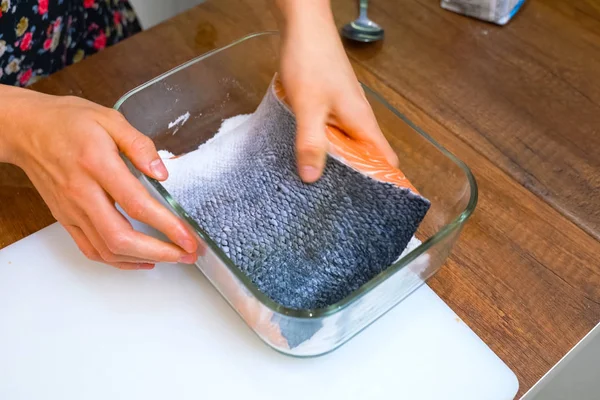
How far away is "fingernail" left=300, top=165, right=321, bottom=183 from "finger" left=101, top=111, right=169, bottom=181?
0.39 ft

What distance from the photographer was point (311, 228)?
19.8 inches

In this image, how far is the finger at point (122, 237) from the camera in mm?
495

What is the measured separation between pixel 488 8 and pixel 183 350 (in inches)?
24.4

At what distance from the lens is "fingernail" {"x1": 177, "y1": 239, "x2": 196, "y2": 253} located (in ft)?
1.60

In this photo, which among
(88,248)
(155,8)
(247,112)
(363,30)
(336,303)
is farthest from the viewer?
(155,8)

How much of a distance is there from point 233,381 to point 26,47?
54 centimetres

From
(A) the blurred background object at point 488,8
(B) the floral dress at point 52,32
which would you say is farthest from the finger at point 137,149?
(A) the blurred background object at point 488,8

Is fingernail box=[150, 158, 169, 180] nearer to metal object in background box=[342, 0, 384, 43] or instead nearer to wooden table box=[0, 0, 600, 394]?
wooden table box=[0, 0, 600, 394]

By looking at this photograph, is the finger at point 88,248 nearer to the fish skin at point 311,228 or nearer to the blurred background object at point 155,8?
the fish skin at point 311,228

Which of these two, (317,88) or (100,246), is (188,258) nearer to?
(100,246)

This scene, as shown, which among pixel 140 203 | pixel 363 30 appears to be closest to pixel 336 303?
pixel 140 203

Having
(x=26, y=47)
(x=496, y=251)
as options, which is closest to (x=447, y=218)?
(x=496, y=251)

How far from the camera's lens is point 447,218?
0.60 metres

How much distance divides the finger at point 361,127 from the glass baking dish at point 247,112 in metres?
0.06
